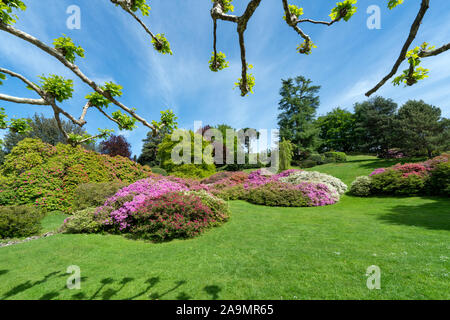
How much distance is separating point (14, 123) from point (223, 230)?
17.3 ft

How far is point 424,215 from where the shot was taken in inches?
242

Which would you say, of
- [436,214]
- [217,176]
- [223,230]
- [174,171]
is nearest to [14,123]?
[223,230]

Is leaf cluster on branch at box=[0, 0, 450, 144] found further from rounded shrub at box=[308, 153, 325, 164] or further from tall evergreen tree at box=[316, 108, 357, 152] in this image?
tall evergreen tree at box=[316, 108, 357, 152]

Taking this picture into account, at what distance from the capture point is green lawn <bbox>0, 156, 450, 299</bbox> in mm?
2670

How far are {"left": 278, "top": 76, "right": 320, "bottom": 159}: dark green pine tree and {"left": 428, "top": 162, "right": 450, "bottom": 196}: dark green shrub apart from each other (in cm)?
2172

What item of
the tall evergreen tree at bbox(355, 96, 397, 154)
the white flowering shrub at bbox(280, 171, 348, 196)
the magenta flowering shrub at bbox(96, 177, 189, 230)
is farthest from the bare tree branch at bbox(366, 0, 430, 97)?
the tall evergreen tree at bbox(355, 96, 397, 154)

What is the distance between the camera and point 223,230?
Answer: 5773mm

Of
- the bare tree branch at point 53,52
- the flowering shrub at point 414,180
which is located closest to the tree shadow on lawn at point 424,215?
the flowering shrub at point 414,180

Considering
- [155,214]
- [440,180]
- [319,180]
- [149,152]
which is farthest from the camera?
[149,152]

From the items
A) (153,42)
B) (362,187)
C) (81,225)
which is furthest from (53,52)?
(362,187)

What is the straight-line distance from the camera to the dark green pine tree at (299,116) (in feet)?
103

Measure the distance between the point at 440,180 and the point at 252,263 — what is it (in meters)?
11.5

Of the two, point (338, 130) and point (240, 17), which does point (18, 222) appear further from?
point (338, 130)
